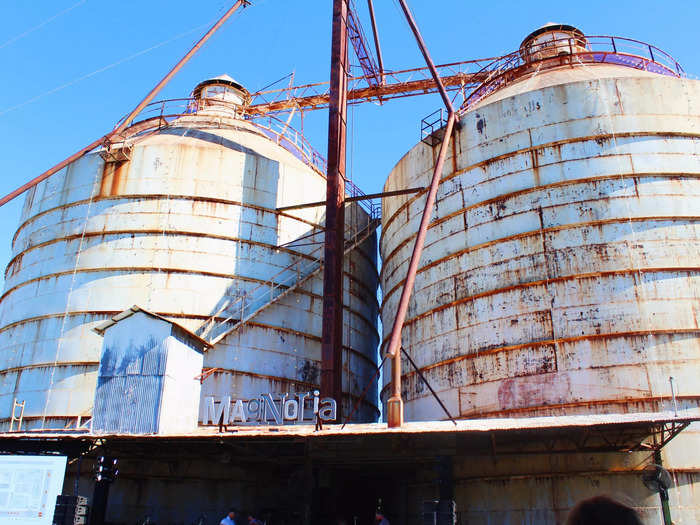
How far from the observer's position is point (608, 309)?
16.4m

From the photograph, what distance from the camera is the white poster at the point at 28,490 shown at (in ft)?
32.6

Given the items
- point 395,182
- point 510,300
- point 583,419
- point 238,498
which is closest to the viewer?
point 583,419

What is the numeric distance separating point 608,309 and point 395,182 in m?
9.63

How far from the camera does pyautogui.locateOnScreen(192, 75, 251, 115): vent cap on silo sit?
3058cm

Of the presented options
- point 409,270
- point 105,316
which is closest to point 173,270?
point 105,316

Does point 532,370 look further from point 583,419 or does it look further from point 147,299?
point 147,299

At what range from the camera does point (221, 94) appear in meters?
31.1

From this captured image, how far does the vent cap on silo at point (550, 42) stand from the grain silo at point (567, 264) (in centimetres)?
416

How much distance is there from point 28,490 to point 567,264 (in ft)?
43.3

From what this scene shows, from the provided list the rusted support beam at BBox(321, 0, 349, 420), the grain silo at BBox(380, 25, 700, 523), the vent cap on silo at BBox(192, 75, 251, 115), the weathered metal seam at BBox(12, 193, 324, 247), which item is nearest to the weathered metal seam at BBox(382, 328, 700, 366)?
the grain silo at BBox(380, 25, 700, 523)

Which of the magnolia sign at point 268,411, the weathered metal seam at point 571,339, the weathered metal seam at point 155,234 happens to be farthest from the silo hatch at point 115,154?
the weathered metal seam at point 571,339

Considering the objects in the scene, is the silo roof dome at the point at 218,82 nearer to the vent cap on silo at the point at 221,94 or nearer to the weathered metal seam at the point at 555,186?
the vent cap on silo at the point at 221,94

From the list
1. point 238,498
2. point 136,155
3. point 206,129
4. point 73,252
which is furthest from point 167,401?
point 206,129

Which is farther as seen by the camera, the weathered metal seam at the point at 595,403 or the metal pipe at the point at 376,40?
the metal pipe at the point at 376,40
